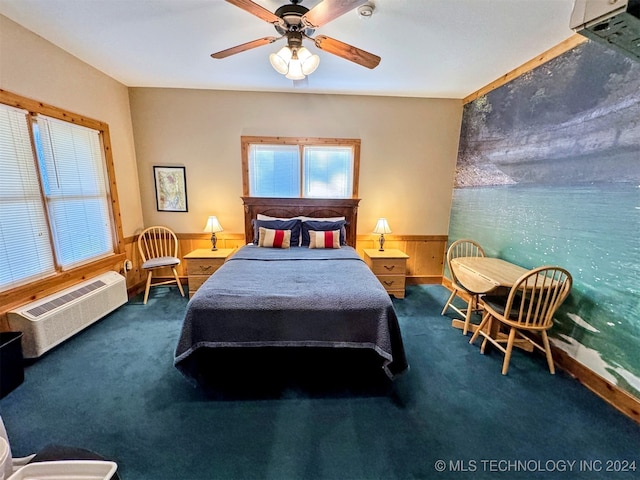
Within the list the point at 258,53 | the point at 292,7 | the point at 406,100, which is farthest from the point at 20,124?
the point at 406,100

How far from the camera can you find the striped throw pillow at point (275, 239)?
3.53 meters

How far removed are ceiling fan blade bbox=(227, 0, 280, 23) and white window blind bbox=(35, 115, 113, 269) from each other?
2.28m

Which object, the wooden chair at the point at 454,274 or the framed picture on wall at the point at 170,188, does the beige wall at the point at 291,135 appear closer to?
the framed picture on wall at the point at 170,188

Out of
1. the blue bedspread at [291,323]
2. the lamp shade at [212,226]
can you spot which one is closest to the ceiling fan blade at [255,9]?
the blue bedspread at [291,323]

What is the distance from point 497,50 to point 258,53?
226 centimetres

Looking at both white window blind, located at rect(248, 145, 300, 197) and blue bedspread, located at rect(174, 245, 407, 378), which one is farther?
white window blind, located at rect(248, 145, 300, 197)

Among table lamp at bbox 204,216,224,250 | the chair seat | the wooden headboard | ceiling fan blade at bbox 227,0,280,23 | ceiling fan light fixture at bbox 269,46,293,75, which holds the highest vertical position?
ceiling fan blade at bbox 227,0,280,23

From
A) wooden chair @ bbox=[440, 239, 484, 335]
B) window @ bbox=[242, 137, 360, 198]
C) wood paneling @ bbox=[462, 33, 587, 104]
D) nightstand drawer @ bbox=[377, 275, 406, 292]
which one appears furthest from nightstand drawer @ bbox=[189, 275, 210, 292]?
wood paneling @ bbox=[462, 33, 587, 104]

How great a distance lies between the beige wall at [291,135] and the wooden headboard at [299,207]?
18 centimetres

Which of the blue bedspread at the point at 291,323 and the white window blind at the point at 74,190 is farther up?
the white window blind at the point at 74,190

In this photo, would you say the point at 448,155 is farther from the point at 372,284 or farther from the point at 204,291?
the point at 204,291

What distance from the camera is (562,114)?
7.77 feet

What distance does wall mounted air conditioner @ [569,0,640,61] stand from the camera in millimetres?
631

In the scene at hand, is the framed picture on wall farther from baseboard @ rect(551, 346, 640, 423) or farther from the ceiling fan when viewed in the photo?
baseboard @ rect(551, 346, 640, 423)
